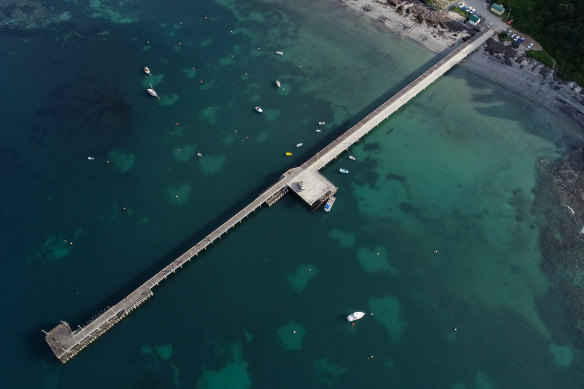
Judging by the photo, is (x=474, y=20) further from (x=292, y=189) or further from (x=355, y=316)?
(x=355, y=316)

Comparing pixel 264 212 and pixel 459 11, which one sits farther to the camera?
pixel 459 11

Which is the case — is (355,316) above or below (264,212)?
below

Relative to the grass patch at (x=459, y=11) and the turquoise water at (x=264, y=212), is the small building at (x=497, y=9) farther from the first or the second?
the turquoise water at (x=264, y=212)

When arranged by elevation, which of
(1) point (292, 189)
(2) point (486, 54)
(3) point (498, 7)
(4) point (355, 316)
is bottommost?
(4) point (355, 316)

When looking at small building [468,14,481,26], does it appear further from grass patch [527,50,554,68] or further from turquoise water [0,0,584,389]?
turquoise water [0,0,584,389]

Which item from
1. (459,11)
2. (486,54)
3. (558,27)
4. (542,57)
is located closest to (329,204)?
(486,54)

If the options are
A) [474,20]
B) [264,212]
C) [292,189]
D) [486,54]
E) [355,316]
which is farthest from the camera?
[474,20]

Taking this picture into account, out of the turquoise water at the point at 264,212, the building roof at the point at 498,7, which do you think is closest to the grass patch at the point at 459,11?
the building roof at the point at 498,7
